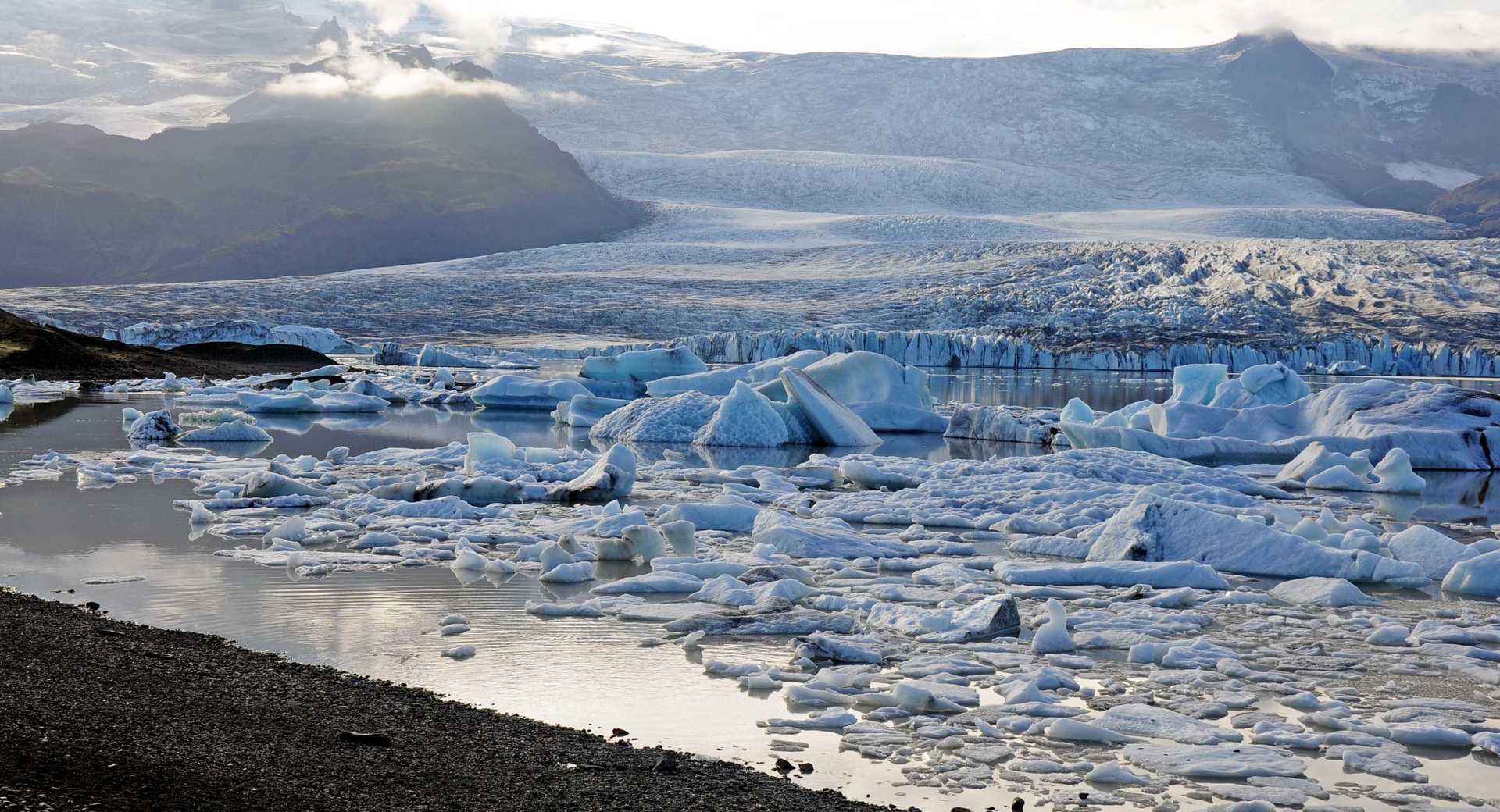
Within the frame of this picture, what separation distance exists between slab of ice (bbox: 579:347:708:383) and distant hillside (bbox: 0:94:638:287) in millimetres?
37273

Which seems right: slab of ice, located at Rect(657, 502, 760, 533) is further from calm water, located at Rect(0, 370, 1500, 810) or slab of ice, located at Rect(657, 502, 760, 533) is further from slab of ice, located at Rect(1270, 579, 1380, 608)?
slab of ice, located at Rect(1270, 579, 1380, 608)

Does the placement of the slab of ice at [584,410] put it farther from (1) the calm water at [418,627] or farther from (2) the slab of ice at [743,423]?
(1) the calm water at [418,627]

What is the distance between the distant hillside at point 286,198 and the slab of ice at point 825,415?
42932 millimetres

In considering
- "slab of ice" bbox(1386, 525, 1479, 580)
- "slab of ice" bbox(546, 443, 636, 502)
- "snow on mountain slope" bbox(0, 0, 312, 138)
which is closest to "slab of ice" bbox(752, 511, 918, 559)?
"slab of ice" bbox(546, 443, 636, 502)

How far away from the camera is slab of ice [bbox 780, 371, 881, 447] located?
13312 mm

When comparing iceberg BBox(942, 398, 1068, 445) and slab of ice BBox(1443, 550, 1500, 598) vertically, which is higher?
slab of ice BBox(1443, 550, 1500, 598)

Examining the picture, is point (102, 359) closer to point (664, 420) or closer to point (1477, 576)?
point (664, 420)

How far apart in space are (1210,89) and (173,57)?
6890 centimetres

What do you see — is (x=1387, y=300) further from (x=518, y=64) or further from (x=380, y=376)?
(x=518, y=64)

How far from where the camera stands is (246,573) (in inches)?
223

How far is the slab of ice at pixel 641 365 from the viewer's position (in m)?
19.1

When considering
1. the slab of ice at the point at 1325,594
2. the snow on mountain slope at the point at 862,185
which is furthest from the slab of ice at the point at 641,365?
the snow on mountain slope at the point at 862,185

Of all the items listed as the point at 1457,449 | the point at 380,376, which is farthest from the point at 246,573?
the point at 380,376

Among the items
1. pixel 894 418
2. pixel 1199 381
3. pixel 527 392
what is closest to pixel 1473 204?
pixel 1199 381
